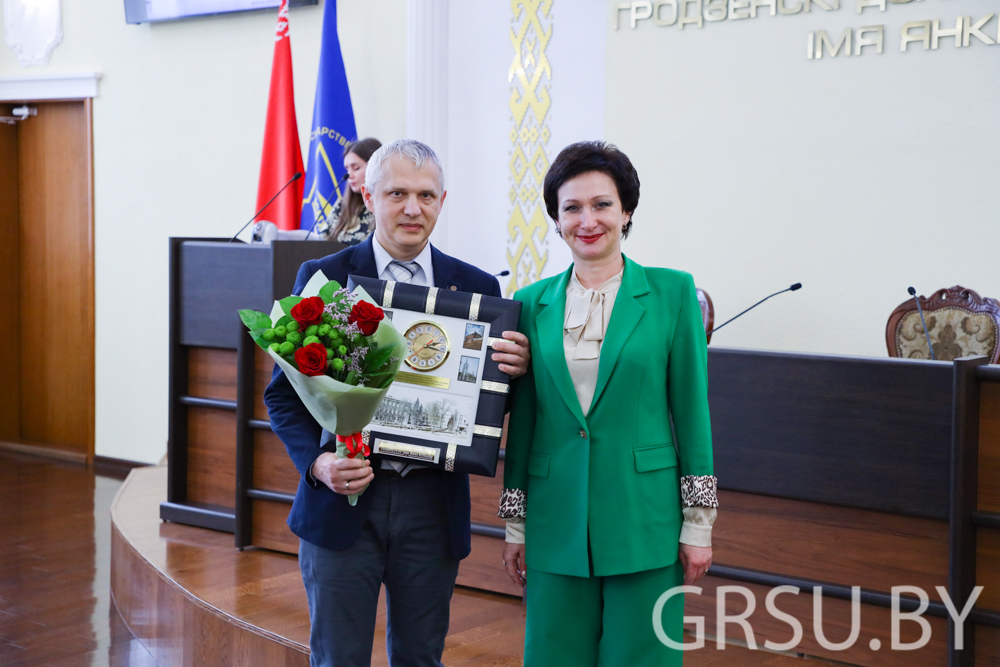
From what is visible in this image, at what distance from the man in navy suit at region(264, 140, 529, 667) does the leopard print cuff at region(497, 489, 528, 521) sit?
0.40 feet

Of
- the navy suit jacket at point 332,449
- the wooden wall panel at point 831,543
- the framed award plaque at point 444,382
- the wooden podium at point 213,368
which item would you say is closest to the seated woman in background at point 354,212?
the wooden podium at point 213,368

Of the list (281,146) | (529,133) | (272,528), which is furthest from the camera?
(281,146)

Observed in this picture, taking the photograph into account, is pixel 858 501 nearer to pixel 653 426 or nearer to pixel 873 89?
pixel 653 426

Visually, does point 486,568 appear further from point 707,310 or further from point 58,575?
point 58,575

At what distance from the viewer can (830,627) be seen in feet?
8.66

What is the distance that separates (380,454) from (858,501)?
1.58 m

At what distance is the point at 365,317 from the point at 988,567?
1906 millimetres

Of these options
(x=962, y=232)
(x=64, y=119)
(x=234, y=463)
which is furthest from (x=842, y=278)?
(x=64, y=119)

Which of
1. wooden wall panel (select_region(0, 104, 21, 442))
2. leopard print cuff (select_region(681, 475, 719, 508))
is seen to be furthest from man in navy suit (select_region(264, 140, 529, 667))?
wooden wall panel (select_region(0, 104, 21, 442))

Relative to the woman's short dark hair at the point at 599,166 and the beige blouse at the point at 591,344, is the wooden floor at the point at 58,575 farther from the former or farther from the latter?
the woman's short dark hair at the point at 599,166

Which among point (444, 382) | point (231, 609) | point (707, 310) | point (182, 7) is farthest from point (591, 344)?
point (182, 7)

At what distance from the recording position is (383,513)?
1.71 m

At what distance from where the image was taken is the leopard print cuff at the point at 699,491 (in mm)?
1597

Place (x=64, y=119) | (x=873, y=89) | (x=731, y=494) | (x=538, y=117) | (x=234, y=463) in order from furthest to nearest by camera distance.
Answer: (x=64, y=119), (x=538, y=117), (x=873, y=89), (x=234, y=463), (x=731, y=494)
